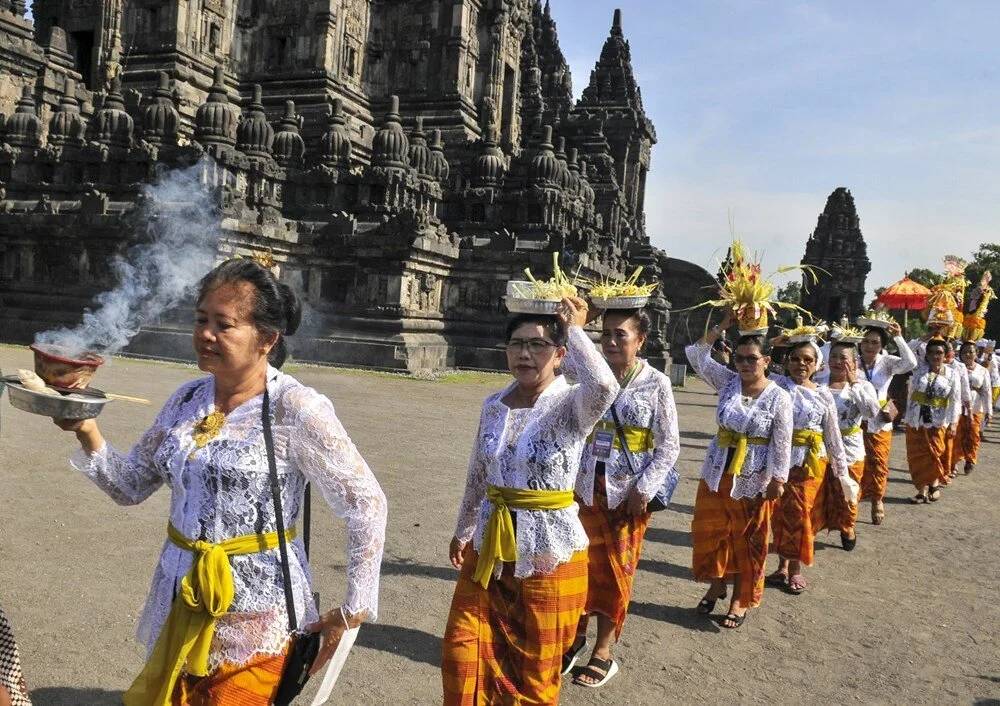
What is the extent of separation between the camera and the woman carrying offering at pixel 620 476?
443 cm

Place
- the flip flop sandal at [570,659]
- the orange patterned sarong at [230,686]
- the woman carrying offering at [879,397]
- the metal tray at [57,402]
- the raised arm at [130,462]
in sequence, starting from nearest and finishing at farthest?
the metal tray at [57,402] < the orange patterned sarong at [230,686] < the raised arm at [130,462] < the flip flop sandal at [570,659] < the woman carrying offering at [879,397]

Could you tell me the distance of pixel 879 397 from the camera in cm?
880

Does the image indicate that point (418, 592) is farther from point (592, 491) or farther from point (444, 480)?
point (444, 480)

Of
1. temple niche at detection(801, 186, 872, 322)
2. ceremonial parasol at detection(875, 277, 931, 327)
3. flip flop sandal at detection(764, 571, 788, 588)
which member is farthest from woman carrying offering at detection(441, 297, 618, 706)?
temple niche at detection(801, 186, 872, 322)

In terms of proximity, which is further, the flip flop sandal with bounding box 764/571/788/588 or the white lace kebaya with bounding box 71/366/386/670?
the flip flop sandal with bounding box 764/571/788/588

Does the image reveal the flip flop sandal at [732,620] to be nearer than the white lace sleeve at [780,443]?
Yes

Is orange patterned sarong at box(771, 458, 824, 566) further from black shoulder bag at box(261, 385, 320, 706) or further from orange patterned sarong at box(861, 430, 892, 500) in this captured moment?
black shoulder bag at box(261, 385, 320, 706)

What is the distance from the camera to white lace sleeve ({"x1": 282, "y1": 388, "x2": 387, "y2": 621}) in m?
2.47

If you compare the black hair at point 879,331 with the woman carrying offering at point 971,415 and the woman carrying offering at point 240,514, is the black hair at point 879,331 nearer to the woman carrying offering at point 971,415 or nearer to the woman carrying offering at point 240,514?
the woman carrying offering at point 971,415

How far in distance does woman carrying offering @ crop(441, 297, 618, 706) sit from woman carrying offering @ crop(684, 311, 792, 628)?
87.1 inches

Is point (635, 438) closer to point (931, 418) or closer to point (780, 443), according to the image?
point (780, 443)

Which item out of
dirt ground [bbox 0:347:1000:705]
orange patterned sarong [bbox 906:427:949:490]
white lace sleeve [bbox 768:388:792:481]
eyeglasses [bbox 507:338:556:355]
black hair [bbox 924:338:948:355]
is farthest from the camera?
black hair [bbox 924:338:948:355]

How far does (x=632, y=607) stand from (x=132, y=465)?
148 inches

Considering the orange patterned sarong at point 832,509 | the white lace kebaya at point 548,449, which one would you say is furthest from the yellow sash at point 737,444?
the white lace kebaya at point 548,449
